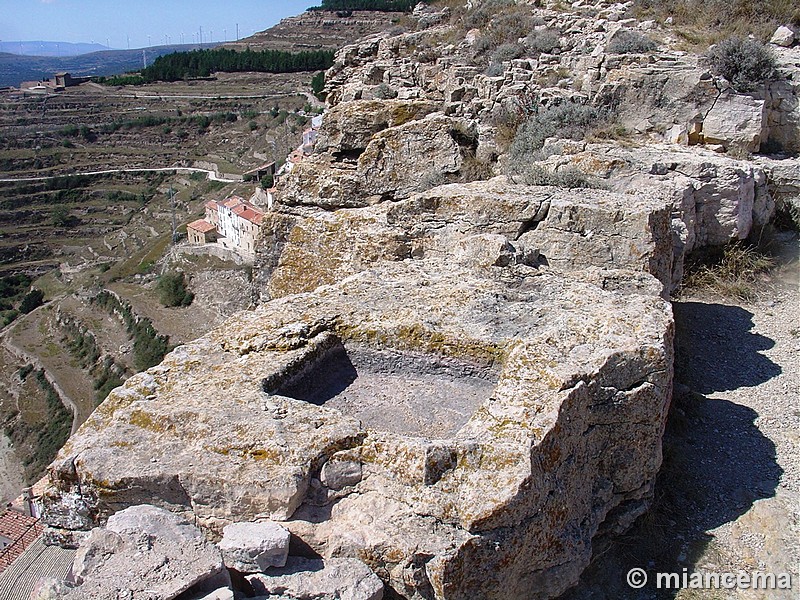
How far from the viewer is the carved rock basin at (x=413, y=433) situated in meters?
3.53

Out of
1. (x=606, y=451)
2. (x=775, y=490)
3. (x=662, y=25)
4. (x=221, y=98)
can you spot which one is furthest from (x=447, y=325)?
(x=221, y=98)

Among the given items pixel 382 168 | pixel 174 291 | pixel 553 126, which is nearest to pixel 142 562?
pixel 382 168

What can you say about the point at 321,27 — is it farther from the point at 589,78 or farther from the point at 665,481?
the point at 665,481

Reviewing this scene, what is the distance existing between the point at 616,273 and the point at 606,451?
1877 mm

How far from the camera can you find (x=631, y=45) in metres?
12.8

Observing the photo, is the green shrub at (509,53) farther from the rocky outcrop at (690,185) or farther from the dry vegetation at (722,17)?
the rocky outcrop at (690,185)

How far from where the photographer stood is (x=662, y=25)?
1504cm

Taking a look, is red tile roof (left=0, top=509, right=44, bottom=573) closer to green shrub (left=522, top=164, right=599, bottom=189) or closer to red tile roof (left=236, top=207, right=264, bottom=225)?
green shrub (left=522, top=164, right=599, bottom=189)

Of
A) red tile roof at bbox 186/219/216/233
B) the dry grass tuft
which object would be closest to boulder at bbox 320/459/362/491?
the dry grass tuft

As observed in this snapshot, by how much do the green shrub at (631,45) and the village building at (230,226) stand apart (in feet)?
109

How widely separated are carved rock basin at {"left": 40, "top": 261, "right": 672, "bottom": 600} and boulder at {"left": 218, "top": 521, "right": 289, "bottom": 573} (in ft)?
0.65

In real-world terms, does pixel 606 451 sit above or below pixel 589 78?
below

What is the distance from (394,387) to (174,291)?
40.5 meters

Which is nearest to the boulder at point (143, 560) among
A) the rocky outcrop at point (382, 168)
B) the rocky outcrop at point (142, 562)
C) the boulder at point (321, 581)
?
the rocky outcrop at point (142, 562)
